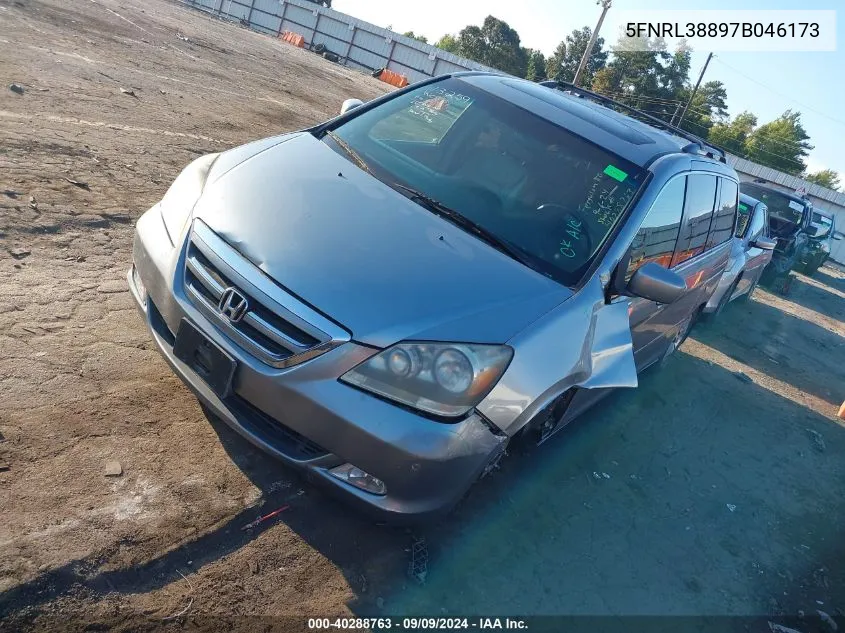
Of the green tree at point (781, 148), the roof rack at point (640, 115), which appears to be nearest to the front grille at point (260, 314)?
the roof rack at point (640, 115)

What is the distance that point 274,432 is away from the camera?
2.50m

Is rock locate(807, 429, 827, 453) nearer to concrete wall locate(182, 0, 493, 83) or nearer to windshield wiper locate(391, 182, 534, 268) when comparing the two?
windshield wiper locate(391, 182, 534, 268)

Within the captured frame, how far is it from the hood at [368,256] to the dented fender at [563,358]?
9cm

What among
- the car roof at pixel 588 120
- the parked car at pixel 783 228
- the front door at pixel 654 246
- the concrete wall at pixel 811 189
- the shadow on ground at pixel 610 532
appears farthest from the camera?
the concrete wall at pixel 811 189

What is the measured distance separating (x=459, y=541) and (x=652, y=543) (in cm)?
126

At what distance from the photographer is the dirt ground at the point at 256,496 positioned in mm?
2367

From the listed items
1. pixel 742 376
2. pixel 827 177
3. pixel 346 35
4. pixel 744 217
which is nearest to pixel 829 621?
pixel 742 376

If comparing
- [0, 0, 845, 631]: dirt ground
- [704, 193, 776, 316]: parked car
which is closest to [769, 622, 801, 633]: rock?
[0, 0, 845, 631]: dirt ground

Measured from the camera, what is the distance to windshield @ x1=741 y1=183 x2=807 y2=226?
1424cm

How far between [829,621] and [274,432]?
3.16 metres

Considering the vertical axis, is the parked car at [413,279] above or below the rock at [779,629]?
above

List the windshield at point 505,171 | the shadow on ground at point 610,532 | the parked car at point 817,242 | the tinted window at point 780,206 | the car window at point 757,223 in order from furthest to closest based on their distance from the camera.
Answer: the parked car at point 817,242, the tinted window at point 780,206, the car window at point 757,223, the windshield at point 505,171, the shadow on ground at point 610,532

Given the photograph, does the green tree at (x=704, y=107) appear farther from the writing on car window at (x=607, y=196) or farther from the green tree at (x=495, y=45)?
the writing on car window at (x=607, y=196)

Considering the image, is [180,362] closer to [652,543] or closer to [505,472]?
[505,472]
